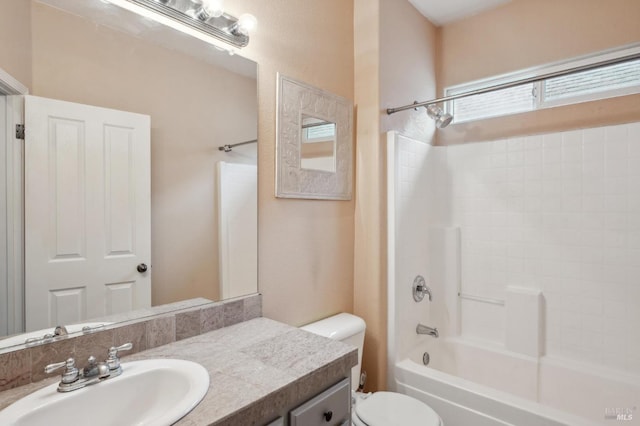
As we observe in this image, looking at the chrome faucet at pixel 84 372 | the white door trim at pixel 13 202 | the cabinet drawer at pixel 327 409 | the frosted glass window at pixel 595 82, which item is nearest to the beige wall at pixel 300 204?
the cabinet drawer at pixel 327 409

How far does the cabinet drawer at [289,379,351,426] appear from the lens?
1.01m

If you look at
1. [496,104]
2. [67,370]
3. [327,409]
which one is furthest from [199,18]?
[496,104]

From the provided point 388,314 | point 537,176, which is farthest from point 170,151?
point 537,176

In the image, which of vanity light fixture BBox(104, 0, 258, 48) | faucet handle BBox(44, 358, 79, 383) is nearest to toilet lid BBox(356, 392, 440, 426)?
Answer: faucet handle BBox(44, 358, 79, 383)

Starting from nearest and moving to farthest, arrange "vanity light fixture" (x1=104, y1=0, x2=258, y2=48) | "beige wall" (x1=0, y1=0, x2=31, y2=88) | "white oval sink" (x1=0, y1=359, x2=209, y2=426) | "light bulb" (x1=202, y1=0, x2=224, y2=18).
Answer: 1. "white oval sink" (x1=0, y1=359, x2=209, y2=426)
2. "beige wall" (x1=0, y1=0, x2=31, y2=88)
3. "vanity light fixture" (x1=104, y1=0, x2=258, y2=48)
4. "light bulb" (x1=202, y1=0, x2=224, y2=18)

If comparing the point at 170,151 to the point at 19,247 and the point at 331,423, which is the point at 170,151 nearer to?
the point at 19,247

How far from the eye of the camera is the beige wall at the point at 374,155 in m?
2.04

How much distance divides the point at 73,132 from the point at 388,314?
71.1 inches

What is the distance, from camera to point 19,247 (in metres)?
0.94

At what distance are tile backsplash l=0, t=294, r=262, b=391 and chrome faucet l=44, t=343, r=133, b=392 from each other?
0.06 metres

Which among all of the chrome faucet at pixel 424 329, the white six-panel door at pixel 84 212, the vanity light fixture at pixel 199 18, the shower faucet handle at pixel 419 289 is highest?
the vanity light fixture at pixel 199 18

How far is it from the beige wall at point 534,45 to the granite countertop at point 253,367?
208cm

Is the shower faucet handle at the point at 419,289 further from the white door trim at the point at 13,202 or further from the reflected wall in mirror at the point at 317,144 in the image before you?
the white door trim at the point at 13,202

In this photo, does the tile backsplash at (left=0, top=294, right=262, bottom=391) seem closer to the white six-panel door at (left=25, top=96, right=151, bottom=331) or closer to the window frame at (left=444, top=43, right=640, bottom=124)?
the white six-panel door at (left=25, top=96, right=151, bottom=331)
